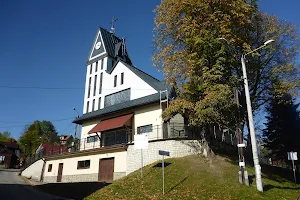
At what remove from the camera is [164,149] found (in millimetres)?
20328

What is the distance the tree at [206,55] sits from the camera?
17628 mm

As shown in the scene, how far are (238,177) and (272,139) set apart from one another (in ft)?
49.5

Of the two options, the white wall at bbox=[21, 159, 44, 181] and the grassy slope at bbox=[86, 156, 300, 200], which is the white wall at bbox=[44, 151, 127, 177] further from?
the grassy slope at bbox=[86, 156, 300, 200]

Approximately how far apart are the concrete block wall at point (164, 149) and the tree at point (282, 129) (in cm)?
1128

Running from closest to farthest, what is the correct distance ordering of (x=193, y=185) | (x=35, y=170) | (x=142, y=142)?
(x=193, y=185) < (x=142, y=142) < (x=35, y=170)

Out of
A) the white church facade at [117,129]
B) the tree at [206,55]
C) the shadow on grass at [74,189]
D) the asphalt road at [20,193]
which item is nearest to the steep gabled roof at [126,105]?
the white church facade at [117,129]

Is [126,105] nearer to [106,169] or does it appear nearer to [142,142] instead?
[106,169]

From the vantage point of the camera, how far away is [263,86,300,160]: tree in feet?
87.5

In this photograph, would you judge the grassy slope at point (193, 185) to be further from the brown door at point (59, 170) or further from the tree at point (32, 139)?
the tree at point (32, 139)

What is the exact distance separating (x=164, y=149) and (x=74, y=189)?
24.9 feet

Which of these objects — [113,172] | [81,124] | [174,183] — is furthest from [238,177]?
[81,124]

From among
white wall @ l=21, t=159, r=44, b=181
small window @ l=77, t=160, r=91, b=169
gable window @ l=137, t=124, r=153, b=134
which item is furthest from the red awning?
white wall @ l=21, t=159, r=44, b=181

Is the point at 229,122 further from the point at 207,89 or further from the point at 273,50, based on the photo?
the point at 273,50

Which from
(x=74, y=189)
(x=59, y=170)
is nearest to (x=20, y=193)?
(x=74, y=189)
